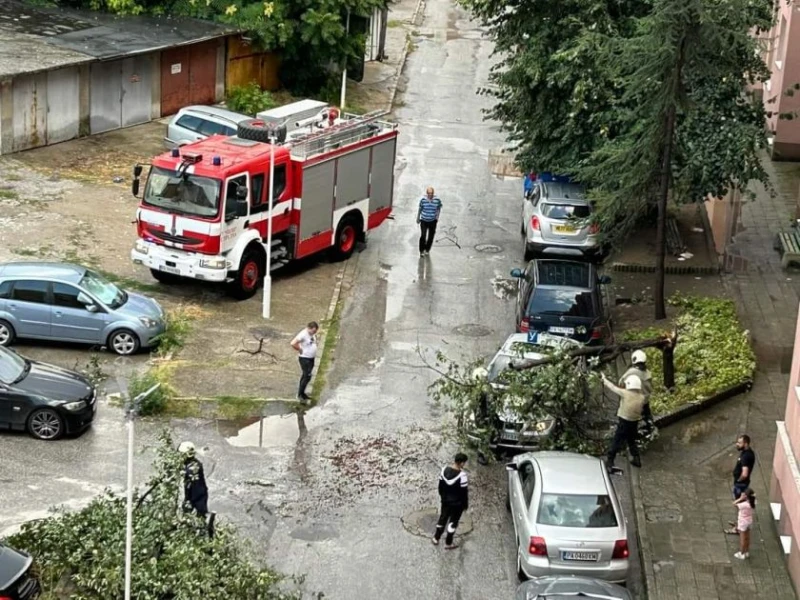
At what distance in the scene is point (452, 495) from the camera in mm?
17609

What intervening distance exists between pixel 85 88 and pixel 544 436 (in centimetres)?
2107

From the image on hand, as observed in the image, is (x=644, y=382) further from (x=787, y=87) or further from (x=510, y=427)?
(x=787, y=87)

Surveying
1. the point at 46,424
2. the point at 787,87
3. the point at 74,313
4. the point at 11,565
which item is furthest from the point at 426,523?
the point at 787,87

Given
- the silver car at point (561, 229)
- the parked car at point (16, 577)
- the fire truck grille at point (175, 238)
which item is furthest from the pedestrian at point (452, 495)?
the silver car at point (561, 229)

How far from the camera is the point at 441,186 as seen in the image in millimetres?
36094

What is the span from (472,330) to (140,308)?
6338 mm

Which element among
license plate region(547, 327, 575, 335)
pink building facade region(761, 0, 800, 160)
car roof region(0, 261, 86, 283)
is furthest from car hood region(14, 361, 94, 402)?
pink building facade region(761, 0, 800, 160)

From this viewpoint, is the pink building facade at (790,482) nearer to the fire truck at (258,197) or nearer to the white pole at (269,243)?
the white pole at (269,243)

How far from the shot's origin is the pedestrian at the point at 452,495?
57.5ft

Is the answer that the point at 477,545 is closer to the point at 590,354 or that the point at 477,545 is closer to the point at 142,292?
the point at 590,354

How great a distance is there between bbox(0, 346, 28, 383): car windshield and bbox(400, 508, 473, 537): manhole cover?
6.24 m

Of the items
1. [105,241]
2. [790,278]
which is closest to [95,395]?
[105,241]

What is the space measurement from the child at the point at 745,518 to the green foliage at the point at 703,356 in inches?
170

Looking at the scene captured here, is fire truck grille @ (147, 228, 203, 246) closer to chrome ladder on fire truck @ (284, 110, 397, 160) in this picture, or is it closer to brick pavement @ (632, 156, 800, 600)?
chrome ladder on fire truck @ (284, 110, 397, 160)
